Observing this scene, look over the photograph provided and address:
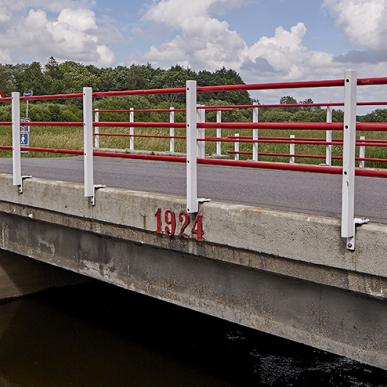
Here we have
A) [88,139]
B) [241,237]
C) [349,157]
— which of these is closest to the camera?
[349,157]

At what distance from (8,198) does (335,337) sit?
531cm

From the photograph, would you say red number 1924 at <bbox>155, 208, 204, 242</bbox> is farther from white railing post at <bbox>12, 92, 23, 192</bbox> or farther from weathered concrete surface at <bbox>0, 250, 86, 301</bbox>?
weathered concrete surface at <bbox>0, 250, 86, 301</bbox>

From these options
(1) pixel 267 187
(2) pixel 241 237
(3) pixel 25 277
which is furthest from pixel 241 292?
(3) pixel 25 277

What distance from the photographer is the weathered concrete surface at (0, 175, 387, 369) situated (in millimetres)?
4949

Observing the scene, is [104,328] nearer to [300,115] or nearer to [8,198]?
[8,198]

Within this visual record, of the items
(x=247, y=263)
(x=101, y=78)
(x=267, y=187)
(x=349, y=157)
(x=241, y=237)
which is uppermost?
(x=101, y=78)

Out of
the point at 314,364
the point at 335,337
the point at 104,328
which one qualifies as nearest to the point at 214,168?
the point at 104,328

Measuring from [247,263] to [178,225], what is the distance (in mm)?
910

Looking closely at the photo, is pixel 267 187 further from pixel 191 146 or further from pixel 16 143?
pixel 16 143

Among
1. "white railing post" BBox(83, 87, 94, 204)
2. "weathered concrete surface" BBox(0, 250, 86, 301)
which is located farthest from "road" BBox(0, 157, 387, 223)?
"weathered concrete surface" BBox(0, 250, 86, 301)

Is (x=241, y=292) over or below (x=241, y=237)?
below

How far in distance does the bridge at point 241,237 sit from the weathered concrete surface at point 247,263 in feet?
0.03

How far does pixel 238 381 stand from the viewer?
8.49 meters

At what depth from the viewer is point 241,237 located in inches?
222
